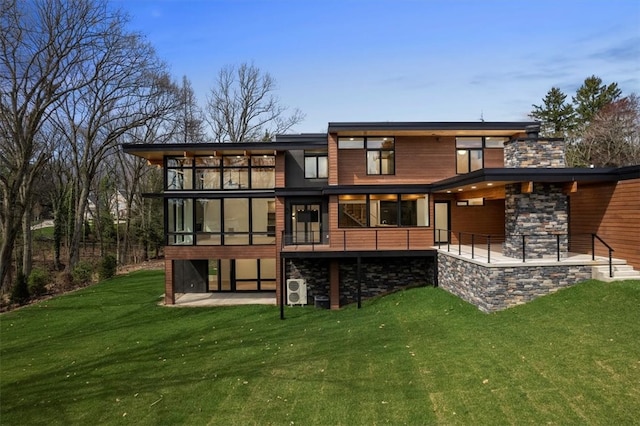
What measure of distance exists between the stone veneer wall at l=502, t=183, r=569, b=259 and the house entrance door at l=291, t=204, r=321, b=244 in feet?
25.1

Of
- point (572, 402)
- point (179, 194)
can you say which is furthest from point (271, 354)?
point (179, 194)

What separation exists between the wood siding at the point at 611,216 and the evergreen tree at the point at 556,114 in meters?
28.4

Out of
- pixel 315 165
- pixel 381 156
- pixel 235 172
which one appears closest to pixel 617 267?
pixel 381 156

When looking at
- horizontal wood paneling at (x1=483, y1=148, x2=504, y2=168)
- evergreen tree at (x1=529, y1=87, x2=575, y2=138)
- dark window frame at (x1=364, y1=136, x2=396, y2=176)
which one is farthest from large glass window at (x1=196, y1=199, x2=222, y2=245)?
evergreen tree at (x1=529, y1=87, x2=575, y2=138)

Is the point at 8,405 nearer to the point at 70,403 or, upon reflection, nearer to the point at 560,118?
the point at 70,403

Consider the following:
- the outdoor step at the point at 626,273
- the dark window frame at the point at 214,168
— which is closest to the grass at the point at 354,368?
the outdoor step at the point at 626,273

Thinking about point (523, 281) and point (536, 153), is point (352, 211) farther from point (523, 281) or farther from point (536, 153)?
point (523, 281)

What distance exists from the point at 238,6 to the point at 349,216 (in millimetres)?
8439

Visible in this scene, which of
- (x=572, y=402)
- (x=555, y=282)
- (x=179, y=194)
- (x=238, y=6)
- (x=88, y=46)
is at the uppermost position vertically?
(x=88, y=46)

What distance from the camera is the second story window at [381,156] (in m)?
15.9

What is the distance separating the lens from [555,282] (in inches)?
388

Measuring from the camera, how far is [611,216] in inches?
427

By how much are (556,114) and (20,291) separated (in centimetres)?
4360

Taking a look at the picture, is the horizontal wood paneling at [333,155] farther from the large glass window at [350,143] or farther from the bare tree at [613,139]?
the bare tree at [613,139]
